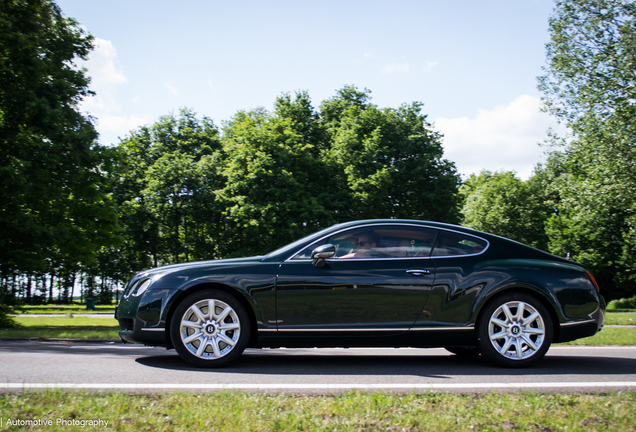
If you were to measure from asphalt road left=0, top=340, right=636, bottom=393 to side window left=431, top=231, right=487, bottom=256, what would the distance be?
4.01 feet

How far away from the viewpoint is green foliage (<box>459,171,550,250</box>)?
176 feet

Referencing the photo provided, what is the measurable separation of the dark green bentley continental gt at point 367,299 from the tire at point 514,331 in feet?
0.03

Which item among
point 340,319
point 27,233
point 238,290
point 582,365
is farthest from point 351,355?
point 27,233

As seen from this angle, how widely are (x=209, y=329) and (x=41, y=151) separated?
46.4 feet

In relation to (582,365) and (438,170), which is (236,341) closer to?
(582,365)

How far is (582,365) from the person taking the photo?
243 inches

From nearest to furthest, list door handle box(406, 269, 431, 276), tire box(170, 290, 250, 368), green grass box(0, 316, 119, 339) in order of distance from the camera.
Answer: tire box(170, 290, 250, 368) → door handle box(406, 269, 431, 276) → green grass box(0, 316, 119, 339)

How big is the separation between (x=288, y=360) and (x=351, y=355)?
993 millimetres

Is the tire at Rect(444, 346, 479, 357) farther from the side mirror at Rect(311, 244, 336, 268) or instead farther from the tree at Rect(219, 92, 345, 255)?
the tree at Rect(219, 92, 345, 255)

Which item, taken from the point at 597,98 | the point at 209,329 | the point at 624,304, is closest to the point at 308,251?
the point at 209,329

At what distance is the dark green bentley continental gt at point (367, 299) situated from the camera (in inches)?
219

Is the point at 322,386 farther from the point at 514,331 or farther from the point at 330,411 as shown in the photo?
the point at 514,331

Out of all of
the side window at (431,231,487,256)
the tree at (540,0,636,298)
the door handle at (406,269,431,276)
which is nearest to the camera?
the door handle at (406,269,431,276)

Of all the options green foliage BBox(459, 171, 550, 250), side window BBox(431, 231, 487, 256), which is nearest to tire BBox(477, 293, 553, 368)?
side window BBox(431, 231, 487, 256)
